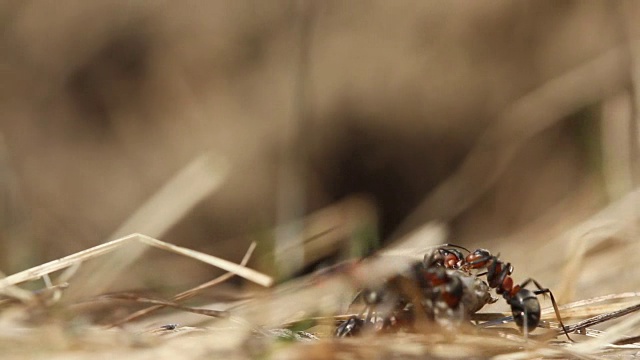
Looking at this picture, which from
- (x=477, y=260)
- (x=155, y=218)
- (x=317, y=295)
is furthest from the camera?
(x=155, y=218)

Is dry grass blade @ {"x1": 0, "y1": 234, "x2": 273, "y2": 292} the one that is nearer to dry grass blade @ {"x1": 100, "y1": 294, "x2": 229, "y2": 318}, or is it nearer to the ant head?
dry grass blade @ {"x1": 100, "y1": 294, "x2": 229, "y2": 318}

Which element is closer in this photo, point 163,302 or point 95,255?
point 163,302

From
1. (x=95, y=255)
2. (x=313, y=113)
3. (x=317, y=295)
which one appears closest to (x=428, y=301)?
(x=317, y=295)

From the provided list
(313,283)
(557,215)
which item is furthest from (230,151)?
(313,283)

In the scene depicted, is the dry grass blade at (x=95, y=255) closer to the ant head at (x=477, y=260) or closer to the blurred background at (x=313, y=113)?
the ant head at (x=477, y=260)

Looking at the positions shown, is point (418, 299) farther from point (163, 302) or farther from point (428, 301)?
point (163, 302)

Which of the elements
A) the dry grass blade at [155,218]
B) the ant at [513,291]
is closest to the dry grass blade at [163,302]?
the dry grass blade at [155,218]

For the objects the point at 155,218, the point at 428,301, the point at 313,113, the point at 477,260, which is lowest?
the point at 428,301
